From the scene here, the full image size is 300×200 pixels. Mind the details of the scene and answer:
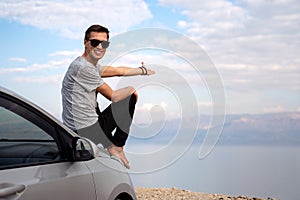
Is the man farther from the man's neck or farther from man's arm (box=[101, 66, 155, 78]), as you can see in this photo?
man's arm (box=[101, 66, 155, 78])

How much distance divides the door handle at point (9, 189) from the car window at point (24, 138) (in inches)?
5.2

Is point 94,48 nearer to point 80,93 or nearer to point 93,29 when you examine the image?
point 93,29

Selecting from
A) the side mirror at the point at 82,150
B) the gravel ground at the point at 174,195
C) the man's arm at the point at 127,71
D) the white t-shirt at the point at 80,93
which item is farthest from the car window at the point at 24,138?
the gravel ground at the point at 174,195

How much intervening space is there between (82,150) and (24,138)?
45cm

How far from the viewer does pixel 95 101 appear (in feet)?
19.4

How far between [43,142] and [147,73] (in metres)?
2.78

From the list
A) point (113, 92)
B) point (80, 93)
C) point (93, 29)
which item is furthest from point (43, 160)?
point (93, 29)

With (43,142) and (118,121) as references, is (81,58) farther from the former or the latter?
(43,142)

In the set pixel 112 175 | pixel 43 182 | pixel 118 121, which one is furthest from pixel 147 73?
pixel 43 182

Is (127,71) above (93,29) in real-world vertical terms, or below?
below

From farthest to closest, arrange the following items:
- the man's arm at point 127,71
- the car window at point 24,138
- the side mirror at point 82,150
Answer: the man's arm at point 127,71 → the side mirror at point 82,150 → the car window at point 24,138

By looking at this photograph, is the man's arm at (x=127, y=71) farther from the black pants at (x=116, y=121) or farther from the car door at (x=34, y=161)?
the car door at (x=34, y=161)

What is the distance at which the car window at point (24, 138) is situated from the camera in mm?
3210

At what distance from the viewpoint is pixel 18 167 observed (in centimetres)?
313
